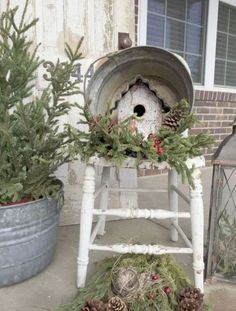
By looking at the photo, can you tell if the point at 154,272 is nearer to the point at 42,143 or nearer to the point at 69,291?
the point at 69,291

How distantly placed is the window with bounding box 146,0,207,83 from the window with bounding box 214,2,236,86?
329mm

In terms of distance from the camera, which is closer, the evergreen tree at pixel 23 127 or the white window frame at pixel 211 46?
the evergreen tree at pixel 23 127

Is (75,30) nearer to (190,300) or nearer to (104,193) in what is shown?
(104,193)

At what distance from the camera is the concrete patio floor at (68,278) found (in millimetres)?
1668

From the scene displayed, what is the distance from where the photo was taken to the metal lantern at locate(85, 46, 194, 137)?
69.4 inches

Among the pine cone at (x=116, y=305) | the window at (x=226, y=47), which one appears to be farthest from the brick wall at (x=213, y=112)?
the pine cone at (x=116, y=305)

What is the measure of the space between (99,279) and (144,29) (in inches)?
104

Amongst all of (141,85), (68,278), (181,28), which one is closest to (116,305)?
(68,278)

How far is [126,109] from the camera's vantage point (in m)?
1.80

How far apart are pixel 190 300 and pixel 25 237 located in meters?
0.79

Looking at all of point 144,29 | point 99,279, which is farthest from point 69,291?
point 144,29

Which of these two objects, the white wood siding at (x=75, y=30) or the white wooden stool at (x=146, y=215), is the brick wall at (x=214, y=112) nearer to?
the white wood siding at (x=75, y=30)

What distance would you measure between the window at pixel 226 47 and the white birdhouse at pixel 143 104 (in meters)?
3.01

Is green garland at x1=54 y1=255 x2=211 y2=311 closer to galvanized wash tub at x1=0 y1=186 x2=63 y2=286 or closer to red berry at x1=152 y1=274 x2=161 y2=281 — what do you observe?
red berry at x1=152 y1=274 x2=161 y2=281
